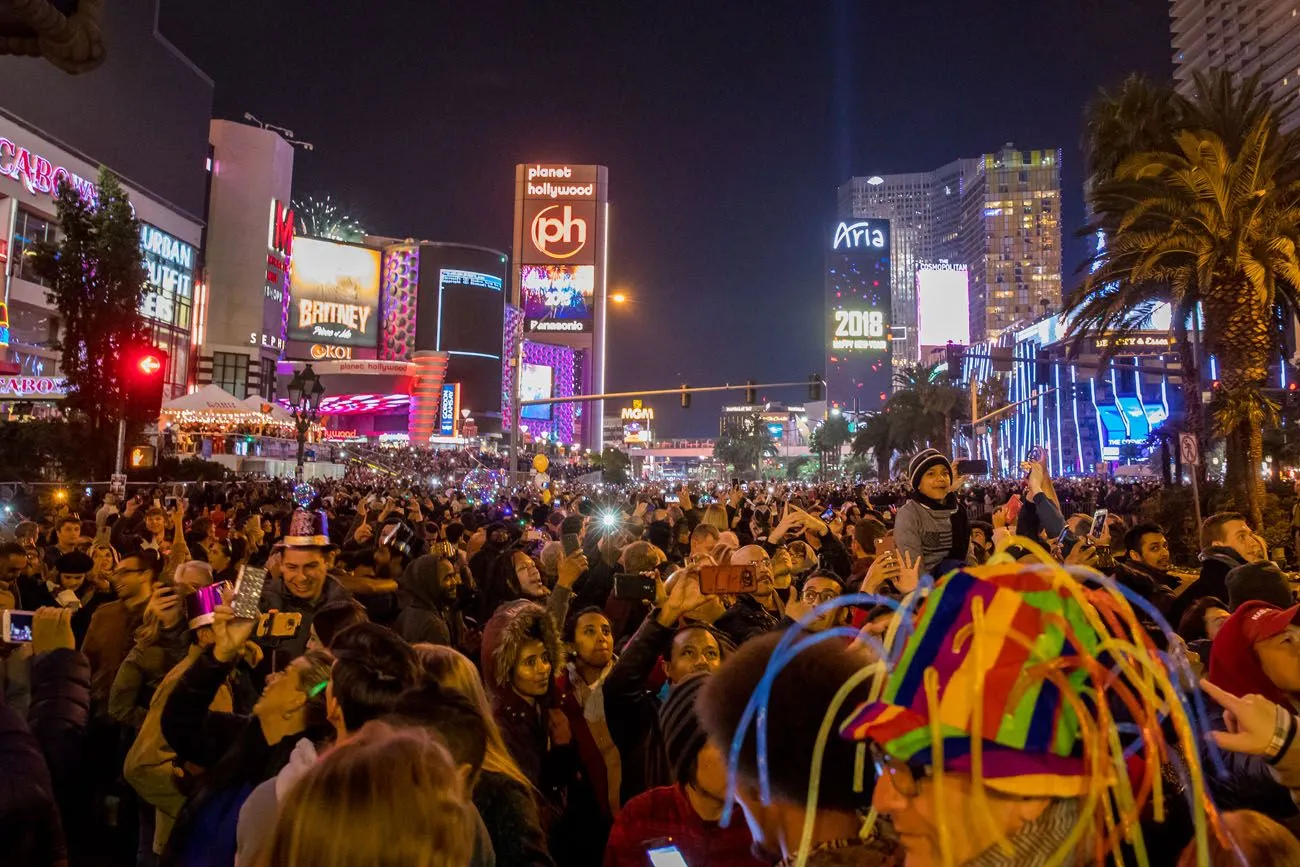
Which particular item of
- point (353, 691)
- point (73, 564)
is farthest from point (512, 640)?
point (73, 564)

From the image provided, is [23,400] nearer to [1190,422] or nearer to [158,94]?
[158,94]

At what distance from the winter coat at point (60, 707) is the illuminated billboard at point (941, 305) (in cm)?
16815

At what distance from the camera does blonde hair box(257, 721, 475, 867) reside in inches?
66.5

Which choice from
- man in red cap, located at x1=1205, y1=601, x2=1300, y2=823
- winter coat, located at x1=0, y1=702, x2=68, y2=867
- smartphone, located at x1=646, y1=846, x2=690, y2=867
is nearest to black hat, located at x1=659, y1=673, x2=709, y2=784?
smartphone, located at x1=646, y1=846, x2=690, y2=867

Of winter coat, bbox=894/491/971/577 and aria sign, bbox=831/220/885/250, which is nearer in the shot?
winter coat, bbox=894/491/971/577

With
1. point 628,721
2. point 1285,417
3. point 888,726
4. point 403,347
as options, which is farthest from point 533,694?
point 403,347

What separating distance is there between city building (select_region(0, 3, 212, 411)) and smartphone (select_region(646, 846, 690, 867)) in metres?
40.2

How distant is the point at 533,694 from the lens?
370 cm

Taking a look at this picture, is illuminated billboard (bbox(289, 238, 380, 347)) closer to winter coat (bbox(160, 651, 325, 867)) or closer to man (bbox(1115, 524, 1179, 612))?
man (bbox(1115, 524, 1179, 612))

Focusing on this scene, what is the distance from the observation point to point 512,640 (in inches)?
147

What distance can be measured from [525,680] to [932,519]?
267 centimetres

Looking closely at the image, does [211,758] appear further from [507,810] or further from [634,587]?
[634,587]

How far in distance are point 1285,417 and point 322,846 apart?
48468mm

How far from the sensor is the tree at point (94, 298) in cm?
3189
